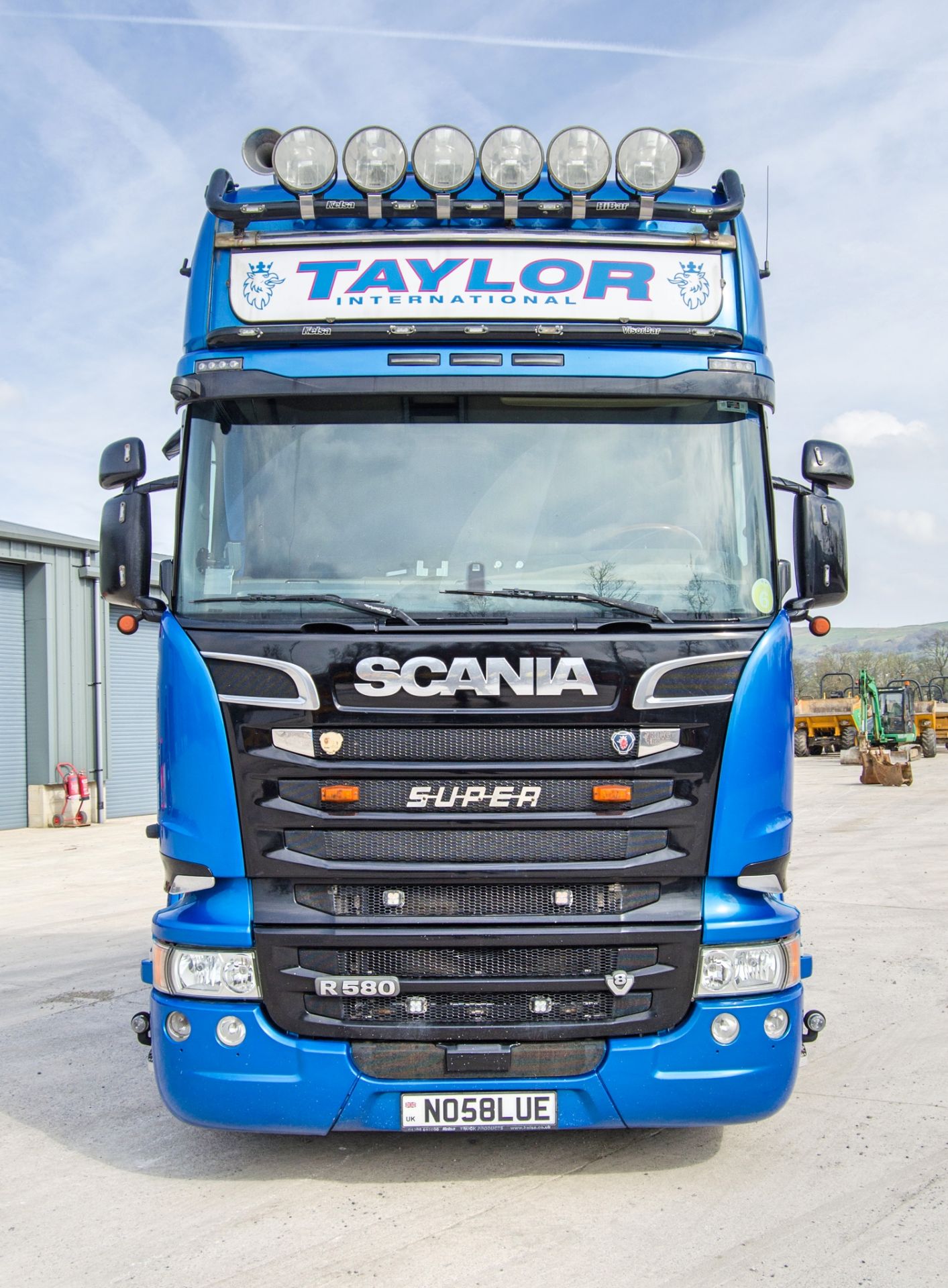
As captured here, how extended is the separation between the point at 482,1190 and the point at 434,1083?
1.50 feet

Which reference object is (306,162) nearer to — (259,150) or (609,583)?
(259,150)

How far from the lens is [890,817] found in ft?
61.9

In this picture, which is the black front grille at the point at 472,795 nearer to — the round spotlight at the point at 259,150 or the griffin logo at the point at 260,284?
the griffin logo at the point at 260,284

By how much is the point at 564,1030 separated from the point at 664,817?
0.78 m

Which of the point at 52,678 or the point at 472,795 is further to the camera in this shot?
the point at 52,678

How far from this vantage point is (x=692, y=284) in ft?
14.8

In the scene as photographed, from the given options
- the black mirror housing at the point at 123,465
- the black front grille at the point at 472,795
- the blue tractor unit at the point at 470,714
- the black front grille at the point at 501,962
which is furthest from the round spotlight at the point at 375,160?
the black front grille at the point at 501,962

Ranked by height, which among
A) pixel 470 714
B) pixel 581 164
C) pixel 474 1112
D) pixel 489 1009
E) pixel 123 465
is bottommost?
pixel 474 1112

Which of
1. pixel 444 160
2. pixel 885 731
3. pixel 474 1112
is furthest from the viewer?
pixel 885 731

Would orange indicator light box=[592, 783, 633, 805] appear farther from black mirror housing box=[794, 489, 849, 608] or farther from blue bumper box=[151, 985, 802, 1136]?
black mirror housing box=[794, 489, 849, 608]

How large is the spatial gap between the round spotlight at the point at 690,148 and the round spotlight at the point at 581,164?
0.79m

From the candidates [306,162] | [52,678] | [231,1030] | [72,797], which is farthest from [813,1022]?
[52,678]

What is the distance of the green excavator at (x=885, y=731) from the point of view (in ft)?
86.2

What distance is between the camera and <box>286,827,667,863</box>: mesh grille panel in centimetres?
386
